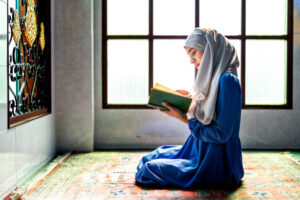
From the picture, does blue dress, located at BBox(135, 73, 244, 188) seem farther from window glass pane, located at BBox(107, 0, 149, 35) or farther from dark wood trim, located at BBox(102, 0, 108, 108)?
window glass pane, located at BBox(107, 0, 149, 35)

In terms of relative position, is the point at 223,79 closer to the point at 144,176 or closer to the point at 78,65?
the point at 144,176

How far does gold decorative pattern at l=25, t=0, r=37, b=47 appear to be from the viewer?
144 inches

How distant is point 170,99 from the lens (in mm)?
3068

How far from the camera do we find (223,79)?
2.96 metres

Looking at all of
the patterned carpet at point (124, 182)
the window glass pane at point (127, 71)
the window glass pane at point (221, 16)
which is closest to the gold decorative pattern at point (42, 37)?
the window glass pane at point (127, 71)

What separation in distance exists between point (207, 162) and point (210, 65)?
0.76 meters

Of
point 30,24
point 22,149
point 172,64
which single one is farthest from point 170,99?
point 172,64

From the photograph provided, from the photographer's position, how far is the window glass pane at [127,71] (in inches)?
197

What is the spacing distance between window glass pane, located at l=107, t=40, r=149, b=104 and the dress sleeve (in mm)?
2128

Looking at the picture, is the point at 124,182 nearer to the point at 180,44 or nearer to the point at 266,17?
the point at 180,44

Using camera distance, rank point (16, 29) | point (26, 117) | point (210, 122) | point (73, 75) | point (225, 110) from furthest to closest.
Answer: point (73, 75) < point (26, 117) < point (16, 29) < point (210, 122) < point (225, 110)

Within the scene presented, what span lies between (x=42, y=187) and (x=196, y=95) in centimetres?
149

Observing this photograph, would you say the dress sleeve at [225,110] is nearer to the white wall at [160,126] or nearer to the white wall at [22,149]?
the white wall at [22,149]

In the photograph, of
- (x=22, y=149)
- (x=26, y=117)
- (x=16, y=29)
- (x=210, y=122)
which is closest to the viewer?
(x=210, y=122)
